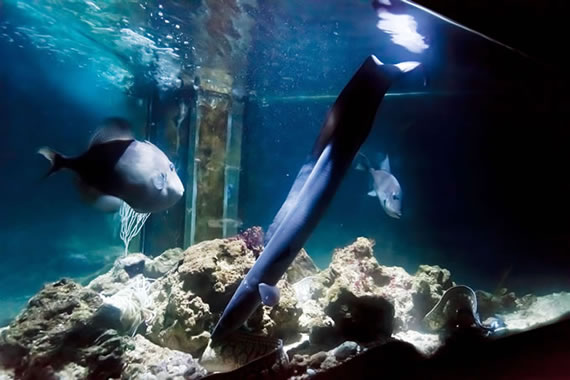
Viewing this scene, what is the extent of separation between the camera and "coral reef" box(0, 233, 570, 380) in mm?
1936

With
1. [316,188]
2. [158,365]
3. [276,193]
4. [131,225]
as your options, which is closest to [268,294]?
[316,188]

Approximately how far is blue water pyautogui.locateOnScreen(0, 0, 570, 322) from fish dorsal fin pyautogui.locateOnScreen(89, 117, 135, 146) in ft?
6.61

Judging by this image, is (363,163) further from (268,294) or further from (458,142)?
(268,294)

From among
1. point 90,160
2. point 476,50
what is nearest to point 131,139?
point 90,160

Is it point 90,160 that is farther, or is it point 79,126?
point 79,126

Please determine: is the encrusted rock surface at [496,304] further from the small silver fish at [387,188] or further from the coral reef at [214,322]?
the small silver fish at [387,188]

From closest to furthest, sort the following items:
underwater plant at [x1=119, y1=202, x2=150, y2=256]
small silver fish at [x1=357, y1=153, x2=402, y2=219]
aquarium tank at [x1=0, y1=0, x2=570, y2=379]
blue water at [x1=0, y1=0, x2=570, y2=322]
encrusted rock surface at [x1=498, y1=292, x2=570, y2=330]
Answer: aquarium tank at [x1=0, y1=0, x2=570, y2=379], encrusted rock surface at [x1=498, y1=292, x2=570, y2=330], small silver fish at [x1=357, y1=153, x2=402, y2=219], underwater plant at [x1=119, y1=202, x2=150, y2=256], blue water at [x1=0, y1=0, x2=570, y2=322]

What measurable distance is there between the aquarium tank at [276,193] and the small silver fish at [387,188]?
1.2 inches

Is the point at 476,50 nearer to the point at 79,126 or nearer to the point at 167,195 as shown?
A: the point at 167,195

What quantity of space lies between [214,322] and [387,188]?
291cm

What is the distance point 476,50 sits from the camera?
12.8ft

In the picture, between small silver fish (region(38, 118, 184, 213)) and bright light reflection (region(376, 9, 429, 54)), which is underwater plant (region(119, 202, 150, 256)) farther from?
bright light reflection (region(376, 9, 429, 54))

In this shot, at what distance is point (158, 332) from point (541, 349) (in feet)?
9.44

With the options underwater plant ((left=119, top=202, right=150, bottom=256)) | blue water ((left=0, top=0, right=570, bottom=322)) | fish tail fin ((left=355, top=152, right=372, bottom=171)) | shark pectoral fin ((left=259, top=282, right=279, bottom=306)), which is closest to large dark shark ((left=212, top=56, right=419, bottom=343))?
shark pectoral fin ((left=259, top=282, right=279, bottom=306))
